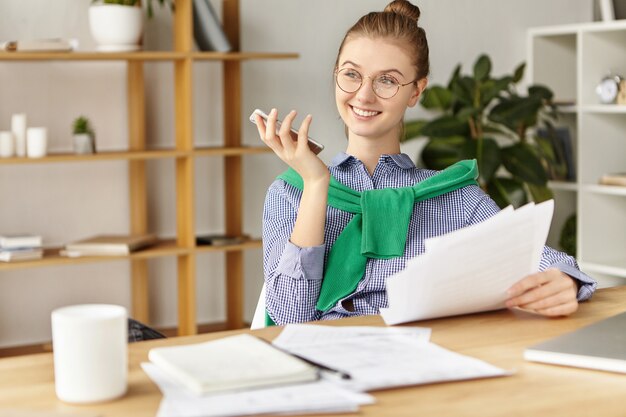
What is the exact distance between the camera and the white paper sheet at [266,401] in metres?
1.06

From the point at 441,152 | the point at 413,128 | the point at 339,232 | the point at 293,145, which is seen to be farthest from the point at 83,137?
the point at 293,145

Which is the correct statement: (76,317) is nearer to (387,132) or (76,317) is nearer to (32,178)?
(387,132)

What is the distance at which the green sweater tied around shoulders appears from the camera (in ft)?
6.03

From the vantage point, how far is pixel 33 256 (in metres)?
3.73

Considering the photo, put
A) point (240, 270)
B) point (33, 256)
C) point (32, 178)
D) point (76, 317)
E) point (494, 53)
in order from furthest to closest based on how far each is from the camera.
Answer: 1. point (494, 53)
2. point (240, 270)
3. point (32, 178)
4. point (33, 256)
5. point (76, 317)

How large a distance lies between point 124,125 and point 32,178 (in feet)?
1.44

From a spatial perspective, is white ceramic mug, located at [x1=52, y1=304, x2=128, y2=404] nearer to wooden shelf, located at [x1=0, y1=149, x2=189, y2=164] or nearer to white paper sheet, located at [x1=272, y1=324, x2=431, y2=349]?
white paper sheet, located at [x1=272, y1=324, x2=431, y2=349]

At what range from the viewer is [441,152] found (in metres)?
4.45

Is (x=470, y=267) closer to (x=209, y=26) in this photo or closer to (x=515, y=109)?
(x=209, y=26)

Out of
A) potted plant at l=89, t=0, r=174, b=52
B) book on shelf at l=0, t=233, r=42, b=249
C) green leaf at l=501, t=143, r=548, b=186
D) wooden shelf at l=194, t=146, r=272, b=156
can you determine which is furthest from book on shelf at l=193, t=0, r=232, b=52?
green leaf at l=501, t=143, r=548, b=186

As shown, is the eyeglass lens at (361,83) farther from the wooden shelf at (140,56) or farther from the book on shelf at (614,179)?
the book on shelf at (614,179)

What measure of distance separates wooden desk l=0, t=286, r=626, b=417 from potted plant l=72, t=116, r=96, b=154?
2.53 meters

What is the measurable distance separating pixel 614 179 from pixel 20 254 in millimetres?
2669

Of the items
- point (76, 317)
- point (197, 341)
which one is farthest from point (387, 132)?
point (76, 317)
